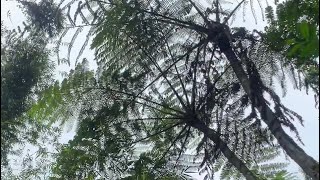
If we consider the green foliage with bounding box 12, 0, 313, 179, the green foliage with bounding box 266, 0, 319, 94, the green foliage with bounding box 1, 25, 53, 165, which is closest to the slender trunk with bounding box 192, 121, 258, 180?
the green foliage with bounding box 12, 0, 313, 179

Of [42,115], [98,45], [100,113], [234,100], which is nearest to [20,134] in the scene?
[42,115]

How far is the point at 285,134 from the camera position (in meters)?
4.24

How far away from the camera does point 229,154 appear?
468 cm

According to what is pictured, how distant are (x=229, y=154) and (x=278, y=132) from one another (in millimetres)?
568

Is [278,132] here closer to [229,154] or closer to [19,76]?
[229,154]

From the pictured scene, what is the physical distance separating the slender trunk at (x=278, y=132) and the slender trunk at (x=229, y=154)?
0.40 meters

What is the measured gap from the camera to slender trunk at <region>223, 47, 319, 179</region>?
384 centimetres

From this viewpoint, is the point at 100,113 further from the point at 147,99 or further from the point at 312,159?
the point at 312,159

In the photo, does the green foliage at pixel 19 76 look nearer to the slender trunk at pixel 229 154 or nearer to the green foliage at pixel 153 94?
the green foliage at pixel 153 94

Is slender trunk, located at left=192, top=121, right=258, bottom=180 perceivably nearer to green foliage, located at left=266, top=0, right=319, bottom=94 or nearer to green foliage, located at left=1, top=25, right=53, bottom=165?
green foliage, located at left=266, top=0, right=319, bottom=94

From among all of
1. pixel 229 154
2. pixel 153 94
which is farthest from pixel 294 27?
pixel 153 94

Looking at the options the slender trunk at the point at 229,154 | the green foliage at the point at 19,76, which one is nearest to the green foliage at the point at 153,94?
the slender trunk at the point at 229,154

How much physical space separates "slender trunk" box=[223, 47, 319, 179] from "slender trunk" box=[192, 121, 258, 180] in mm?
402

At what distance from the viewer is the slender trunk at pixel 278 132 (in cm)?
384
